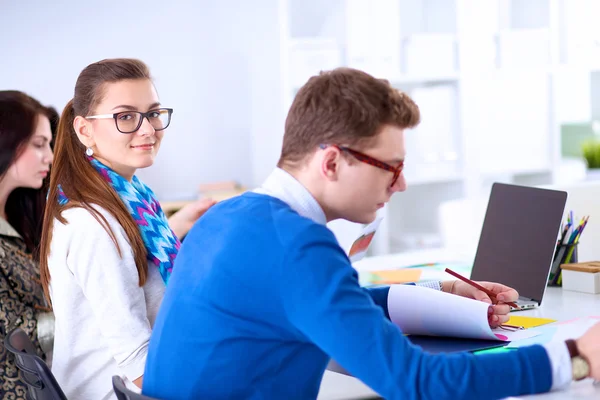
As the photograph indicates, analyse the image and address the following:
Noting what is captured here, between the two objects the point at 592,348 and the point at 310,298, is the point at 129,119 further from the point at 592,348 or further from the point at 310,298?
the point at 592,348

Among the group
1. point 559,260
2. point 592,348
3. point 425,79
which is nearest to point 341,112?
point 592,348

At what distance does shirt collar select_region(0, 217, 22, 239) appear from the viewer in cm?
248

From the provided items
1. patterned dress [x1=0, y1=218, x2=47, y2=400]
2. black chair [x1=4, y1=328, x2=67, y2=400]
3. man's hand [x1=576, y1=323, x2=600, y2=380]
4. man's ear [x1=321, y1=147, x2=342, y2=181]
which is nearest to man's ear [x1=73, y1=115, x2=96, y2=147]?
black chair [x1=4, y1=328, x2=67, y2=400]

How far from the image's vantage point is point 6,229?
2.49m

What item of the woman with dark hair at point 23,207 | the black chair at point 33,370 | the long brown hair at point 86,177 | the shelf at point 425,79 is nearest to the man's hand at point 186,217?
the woman with dark hair at point 23,207

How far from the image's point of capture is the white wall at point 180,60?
13.1 ft

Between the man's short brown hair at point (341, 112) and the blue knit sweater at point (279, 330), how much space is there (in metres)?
0.12

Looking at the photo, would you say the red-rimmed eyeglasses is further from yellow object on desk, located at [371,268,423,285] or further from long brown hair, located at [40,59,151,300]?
yellow object on desk, located at [371,268,423,285]

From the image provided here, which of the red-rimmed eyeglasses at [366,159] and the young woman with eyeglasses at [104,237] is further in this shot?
the young woman with eyeglasses at [104,237]

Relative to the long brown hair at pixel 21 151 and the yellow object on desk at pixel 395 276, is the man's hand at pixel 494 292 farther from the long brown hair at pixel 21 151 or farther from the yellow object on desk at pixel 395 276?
the long brown hair at pixel 21 151

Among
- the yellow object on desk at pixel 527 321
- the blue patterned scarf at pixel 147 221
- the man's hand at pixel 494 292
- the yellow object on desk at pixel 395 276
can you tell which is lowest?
the yellow object on desk at pixel 395 276

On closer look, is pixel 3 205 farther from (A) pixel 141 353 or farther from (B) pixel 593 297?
(B) pixel 593 297

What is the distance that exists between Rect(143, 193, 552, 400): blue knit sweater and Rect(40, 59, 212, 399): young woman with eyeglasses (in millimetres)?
401

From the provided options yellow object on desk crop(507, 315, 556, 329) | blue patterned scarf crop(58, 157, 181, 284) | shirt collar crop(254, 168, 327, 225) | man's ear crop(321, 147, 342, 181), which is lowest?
yellow object on desk crop(507, 315, 556, 329)
